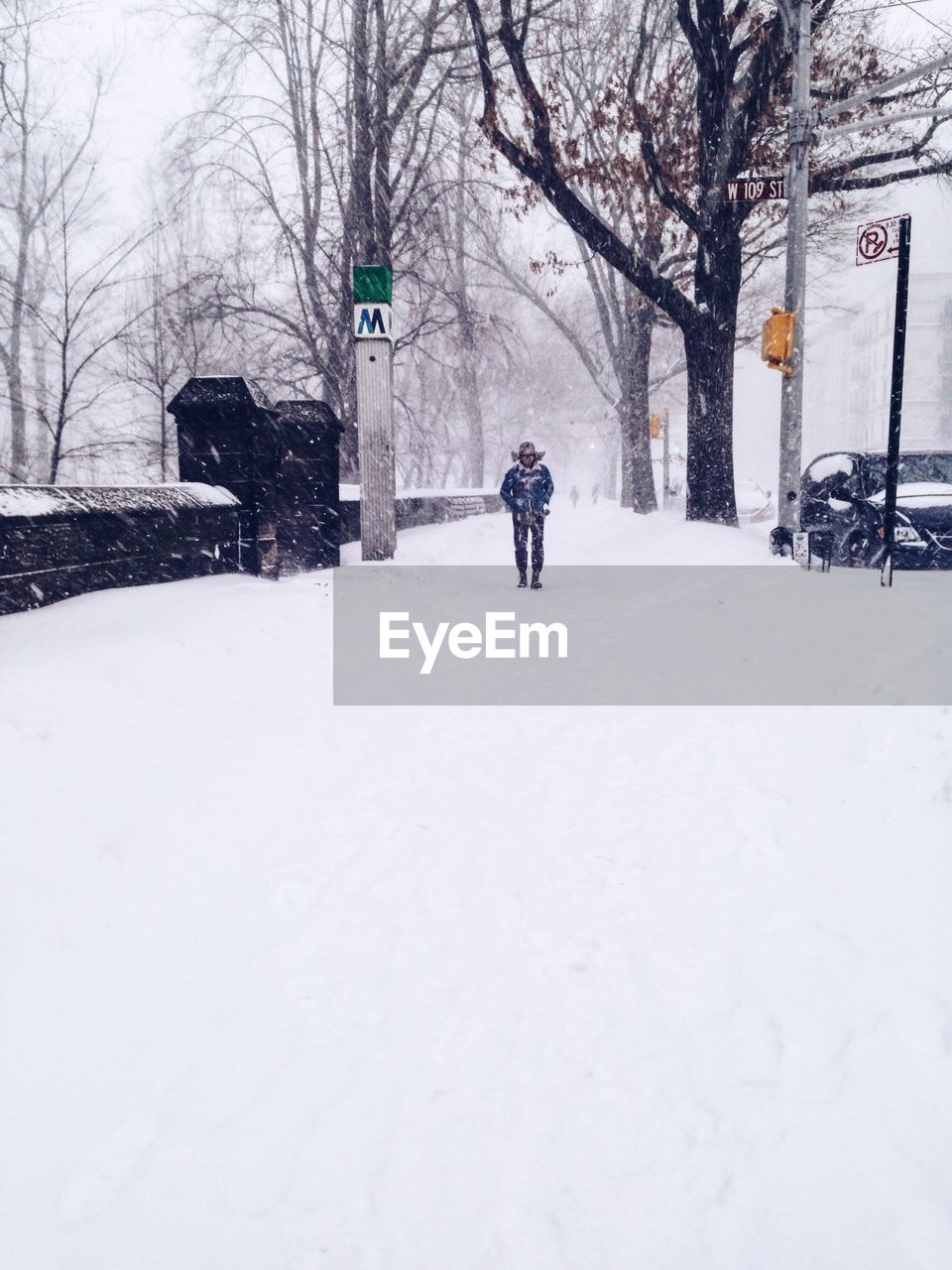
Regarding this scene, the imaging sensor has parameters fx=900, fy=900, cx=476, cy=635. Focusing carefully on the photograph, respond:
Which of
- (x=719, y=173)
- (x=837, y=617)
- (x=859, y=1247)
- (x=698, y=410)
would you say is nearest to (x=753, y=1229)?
(x=859, y=1247)

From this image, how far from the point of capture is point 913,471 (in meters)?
11.7

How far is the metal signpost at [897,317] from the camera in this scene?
6949mm

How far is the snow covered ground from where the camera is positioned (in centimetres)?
220

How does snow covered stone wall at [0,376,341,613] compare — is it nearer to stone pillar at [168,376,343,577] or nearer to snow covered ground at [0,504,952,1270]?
stone pillar at [168,376,343,577]

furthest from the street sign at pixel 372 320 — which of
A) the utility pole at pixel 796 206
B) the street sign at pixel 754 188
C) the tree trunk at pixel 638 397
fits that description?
the tree trunk at pixel 638 397

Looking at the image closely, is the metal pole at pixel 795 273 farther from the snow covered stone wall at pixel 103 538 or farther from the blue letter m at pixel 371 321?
the snow covered stone wall at pixel 103 538

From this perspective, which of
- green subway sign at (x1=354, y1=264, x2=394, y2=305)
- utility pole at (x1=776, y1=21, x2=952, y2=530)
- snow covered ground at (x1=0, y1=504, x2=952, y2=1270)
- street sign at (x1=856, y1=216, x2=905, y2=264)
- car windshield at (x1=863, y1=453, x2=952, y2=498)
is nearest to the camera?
snow covered ground at (x1=0, y1=504, x2=952, y2=1270)

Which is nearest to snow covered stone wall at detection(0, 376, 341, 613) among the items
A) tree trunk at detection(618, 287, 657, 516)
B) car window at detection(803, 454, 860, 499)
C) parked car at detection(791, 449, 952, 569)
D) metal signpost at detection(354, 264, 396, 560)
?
metal signpost at detection(354, 264, 396, 560)

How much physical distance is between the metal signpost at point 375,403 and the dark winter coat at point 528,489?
1415 mm

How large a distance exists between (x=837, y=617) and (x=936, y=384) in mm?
67844

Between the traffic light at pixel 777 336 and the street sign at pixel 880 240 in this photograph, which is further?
the traffic light at pixel 777 336

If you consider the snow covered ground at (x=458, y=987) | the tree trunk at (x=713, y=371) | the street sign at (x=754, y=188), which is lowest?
the snow covered ground at (x=458, y=987)

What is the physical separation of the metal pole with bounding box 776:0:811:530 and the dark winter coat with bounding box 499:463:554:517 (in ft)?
9.98

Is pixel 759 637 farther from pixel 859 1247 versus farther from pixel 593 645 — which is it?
pixel 859 1247
